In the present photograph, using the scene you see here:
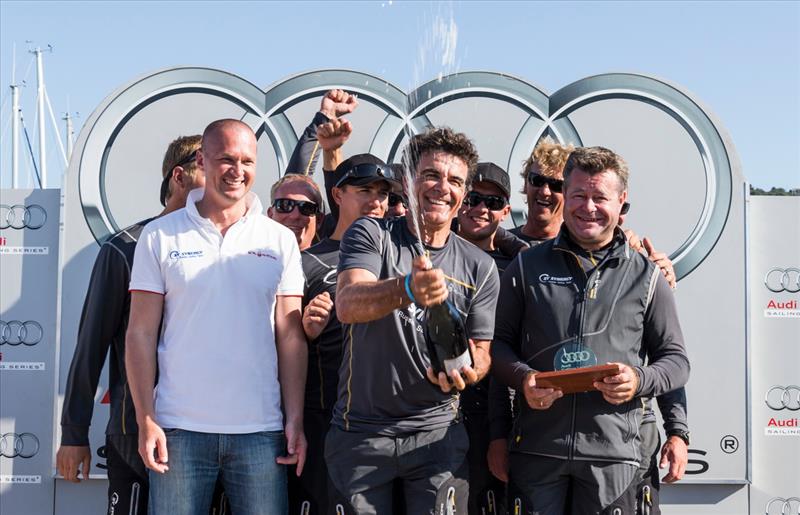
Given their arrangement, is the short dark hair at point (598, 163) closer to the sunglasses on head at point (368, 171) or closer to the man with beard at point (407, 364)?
the man with beard at point (407, 364)

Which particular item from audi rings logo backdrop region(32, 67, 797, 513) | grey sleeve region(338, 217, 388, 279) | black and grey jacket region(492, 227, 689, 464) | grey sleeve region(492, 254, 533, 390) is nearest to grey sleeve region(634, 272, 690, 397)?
black and grey jacket region(492, 227, 689, 464)

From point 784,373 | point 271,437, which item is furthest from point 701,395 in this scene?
point 271,437

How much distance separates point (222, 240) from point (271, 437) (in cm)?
71

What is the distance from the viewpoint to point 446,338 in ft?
8.37

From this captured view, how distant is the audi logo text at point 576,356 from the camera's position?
118 inches

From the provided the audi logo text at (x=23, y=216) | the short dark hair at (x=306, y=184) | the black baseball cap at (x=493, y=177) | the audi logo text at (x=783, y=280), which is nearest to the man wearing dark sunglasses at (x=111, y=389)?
the short dark hair at (x=306, y=184)

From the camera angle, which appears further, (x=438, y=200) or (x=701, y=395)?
(x=701, y=395)

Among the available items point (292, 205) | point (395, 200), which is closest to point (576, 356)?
point (395, 200)

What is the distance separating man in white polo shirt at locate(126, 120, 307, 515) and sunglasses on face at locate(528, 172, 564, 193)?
1.49 metres

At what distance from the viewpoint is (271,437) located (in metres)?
2.88

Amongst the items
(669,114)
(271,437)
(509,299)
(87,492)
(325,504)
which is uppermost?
(669,114)

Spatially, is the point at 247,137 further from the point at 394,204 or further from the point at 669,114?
the point at 669,114

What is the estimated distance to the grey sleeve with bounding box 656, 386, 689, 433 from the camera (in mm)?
3279

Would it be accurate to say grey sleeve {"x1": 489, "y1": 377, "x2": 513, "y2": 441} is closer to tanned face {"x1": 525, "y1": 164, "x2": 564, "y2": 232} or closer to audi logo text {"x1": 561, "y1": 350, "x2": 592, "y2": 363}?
audi logo text {"x1": 561, "y1": 350, "x2": 592, "y2": 363}
